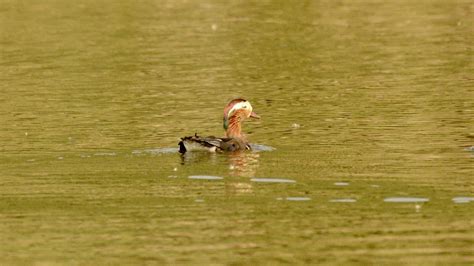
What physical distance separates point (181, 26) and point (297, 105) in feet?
55.8

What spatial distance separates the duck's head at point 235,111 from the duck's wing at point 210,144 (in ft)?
2.16

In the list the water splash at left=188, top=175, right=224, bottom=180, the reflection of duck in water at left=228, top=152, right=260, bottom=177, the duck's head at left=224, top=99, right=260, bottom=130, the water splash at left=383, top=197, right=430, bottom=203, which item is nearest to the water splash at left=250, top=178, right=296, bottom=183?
the reflection of duck in water at left=228, top=152, right=260, bottom=177

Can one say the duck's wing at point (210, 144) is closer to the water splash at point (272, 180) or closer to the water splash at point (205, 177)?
the water splash at point (205, 177)

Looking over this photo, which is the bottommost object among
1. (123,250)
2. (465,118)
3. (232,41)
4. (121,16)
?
(123,250)

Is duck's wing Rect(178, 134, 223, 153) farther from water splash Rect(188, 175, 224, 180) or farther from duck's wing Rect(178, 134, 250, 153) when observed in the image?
water splash Rect(188, 175, 224, 180)

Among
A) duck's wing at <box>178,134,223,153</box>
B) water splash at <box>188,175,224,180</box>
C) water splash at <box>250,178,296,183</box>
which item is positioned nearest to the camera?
water splash at <box>250,178,296,183</box>

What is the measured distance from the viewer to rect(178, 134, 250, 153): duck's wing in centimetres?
2081

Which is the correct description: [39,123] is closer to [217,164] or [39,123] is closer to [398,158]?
[217,164]

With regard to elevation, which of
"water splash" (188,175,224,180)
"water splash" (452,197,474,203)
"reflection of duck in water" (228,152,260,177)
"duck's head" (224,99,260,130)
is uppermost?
"duck's head" (224,99,260,130)

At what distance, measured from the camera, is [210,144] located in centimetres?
2112

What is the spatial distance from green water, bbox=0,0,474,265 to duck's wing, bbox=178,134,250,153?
0.23 m

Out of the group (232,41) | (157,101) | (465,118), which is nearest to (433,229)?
(465,118)

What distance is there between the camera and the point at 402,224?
1563 cm

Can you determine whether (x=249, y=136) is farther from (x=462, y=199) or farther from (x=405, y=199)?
(x=462, y=199)
